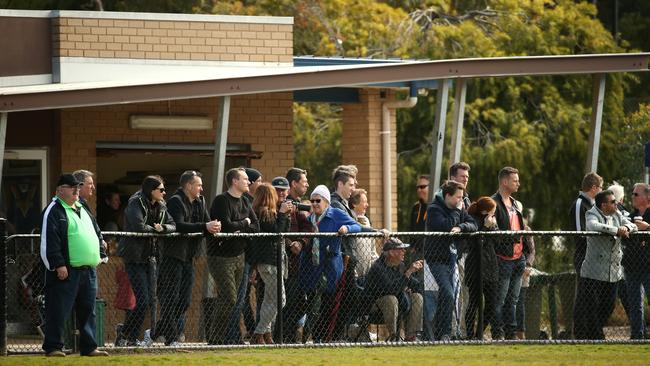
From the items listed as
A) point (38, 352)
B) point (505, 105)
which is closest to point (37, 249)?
point (38, 352)

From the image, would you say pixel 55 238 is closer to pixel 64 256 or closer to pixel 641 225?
pixel 64 256

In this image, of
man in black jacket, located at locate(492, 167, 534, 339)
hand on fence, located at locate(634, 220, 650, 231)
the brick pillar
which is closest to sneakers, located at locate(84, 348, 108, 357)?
man in black jacket, located at locate(492, 167, 534, 339)

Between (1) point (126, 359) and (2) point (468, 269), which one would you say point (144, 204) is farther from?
(2) point (468, 269)

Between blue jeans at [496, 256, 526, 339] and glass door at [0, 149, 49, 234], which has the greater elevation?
glass door at [0, 149, 49, 234]

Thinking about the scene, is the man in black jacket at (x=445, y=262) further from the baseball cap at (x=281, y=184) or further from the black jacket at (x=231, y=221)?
the black jacket at (x=231, y=221)

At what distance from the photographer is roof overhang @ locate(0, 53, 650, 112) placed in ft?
53.3

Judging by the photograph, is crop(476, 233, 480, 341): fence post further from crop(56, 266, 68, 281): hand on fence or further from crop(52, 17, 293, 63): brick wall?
crop(52, 17, 293, 63): brick wall

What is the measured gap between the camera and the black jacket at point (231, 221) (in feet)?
49.6

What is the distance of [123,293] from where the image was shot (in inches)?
606

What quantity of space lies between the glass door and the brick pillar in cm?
481

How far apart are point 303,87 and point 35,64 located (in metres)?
3.75

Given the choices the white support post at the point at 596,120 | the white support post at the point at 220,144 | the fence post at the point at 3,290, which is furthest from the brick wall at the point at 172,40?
the fence post at the point at 3,290

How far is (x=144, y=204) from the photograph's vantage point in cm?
1509

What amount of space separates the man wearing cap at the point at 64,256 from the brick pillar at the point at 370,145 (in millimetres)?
8021
